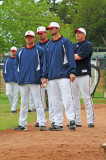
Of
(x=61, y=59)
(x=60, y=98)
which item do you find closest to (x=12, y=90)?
(x=60, y=98)

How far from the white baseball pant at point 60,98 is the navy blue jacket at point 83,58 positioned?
2.59ft

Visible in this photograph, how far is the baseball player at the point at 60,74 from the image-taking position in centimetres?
984

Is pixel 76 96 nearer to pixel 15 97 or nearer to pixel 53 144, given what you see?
pixel 53 144

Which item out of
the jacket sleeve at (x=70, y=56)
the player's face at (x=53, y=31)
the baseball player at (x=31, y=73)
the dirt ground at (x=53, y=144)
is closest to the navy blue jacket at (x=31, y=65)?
the baseball player at (x=31, y=73)

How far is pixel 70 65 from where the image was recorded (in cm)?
981

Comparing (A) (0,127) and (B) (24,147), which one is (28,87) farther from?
(B) (24,147)

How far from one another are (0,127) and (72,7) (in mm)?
56764

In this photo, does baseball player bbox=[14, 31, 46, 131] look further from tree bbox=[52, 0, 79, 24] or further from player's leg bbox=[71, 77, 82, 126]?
tree bbox=[52, 0, 79, 24]

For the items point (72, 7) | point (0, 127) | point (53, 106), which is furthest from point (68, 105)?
point (72, 7)

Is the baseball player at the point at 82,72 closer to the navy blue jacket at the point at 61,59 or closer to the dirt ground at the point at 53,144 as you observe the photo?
the navy blue jacket at the point at 61,59

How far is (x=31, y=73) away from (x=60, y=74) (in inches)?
27.4

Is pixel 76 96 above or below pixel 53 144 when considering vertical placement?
above

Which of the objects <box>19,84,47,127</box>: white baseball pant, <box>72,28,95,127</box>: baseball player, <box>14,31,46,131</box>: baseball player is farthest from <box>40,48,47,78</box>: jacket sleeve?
<box>72,28,95,127</box>: baseball player

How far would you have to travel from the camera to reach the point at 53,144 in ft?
25.3
